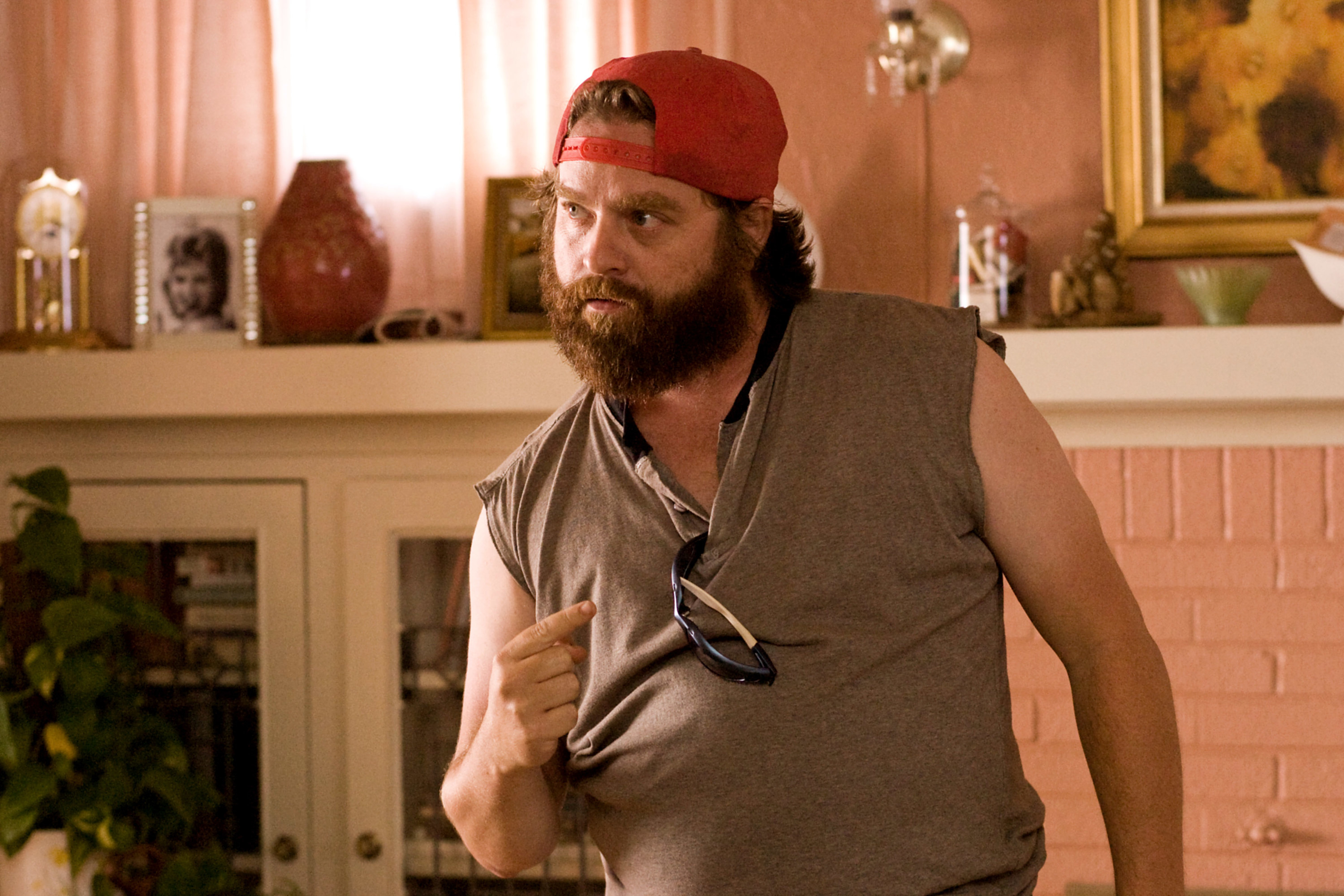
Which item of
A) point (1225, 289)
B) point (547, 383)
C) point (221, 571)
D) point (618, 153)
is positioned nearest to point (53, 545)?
point (221, 571)

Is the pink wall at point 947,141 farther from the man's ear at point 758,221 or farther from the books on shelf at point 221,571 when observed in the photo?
the books on shelf at point 221,571

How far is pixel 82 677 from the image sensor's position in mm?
2057

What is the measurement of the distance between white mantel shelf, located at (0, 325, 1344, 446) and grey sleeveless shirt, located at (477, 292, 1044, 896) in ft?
2.78

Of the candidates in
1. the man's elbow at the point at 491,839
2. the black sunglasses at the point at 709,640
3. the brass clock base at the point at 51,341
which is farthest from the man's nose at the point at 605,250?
the brass clock base at the point at 51,341

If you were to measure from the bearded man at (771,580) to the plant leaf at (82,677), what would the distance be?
104cm

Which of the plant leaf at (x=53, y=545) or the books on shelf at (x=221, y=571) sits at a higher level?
the plant leaf at (x=53, y=545)

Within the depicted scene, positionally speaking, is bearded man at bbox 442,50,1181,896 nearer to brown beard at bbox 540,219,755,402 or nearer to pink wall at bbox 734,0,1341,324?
brown beard at bbox 540,219,755,402

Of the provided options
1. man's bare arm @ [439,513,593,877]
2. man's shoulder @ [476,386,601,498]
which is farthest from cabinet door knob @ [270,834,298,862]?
man's shoulder @ [476,386,601,498]

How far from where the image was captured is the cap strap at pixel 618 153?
119cm

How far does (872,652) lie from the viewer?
115 cm

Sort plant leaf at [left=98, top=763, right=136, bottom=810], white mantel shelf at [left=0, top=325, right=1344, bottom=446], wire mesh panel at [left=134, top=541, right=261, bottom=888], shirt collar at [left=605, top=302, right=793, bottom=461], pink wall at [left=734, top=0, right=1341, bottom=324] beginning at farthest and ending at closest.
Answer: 1. wire mesh panel at [left=134, top=541, right=261, bottom=888]
2. pink wall at [left=734, top=0, right=1341, bottom=324]
3. plant leaf at [left=98, top=763, right=136, bottom=810]
4. white mantel shelf at [left=0, top=325, right=1344, bottom=446]
5. shirt collar at [left=605, top=302, right=793, bottom=461]

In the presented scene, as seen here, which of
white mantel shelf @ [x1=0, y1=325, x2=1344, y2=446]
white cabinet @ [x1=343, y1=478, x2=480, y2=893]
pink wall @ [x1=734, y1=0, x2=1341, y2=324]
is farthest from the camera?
white cabinet @ [x1=343, y1=478, x2=480, y2=893]

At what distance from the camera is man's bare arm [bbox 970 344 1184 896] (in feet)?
3.85

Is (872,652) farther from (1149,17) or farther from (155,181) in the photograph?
(155,181)
